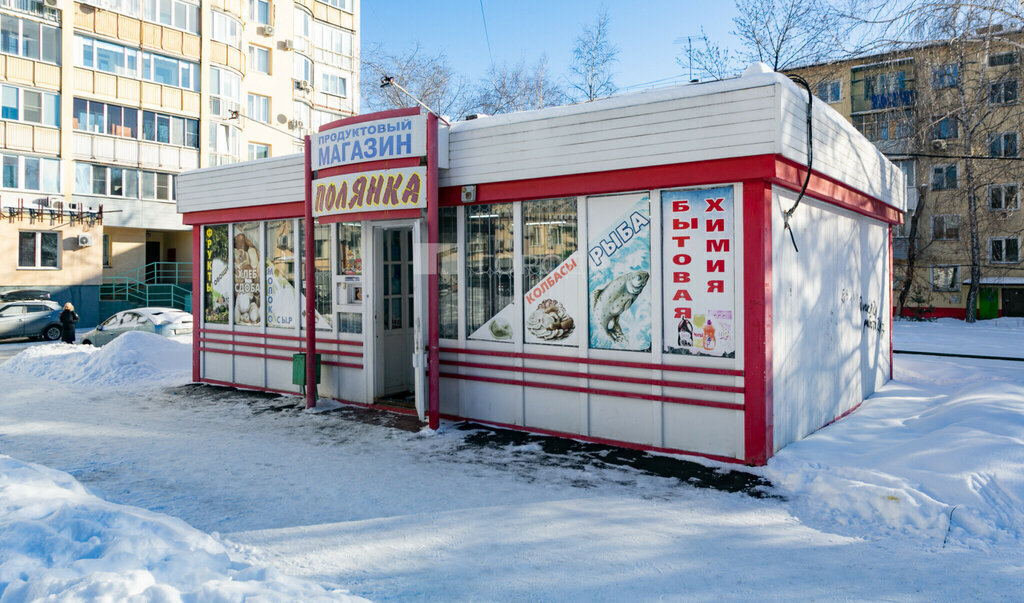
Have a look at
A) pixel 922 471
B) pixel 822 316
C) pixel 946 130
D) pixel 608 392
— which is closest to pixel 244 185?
pixel 608 392

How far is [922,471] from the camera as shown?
567cm

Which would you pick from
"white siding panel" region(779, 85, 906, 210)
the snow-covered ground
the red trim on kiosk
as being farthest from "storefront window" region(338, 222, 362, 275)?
"white siding panel" region(779, 85, 906, 210)

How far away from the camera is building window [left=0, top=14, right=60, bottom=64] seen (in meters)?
26.1

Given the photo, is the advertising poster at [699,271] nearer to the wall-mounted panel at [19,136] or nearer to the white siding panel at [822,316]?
the white siding panel at [822,316]

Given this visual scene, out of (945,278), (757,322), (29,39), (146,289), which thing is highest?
(29,39)

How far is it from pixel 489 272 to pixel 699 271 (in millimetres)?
2643

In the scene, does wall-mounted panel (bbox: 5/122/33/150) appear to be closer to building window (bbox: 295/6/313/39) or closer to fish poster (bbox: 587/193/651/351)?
building window (bbox: 295/6/313/39)

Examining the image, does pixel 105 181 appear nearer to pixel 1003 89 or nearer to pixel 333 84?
pixel 333 84

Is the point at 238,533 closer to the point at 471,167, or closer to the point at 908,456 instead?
the point at 471,167

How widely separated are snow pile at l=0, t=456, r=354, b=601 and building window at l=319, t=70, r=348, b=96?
130ft

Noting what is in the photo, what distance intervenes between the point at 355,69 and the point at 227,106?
470 inches

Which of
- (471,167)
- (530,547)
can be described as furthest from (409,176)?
(530,547)

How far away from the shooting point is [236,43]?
108 ft

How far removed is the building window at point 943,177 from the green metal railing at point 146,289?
1417 inches
